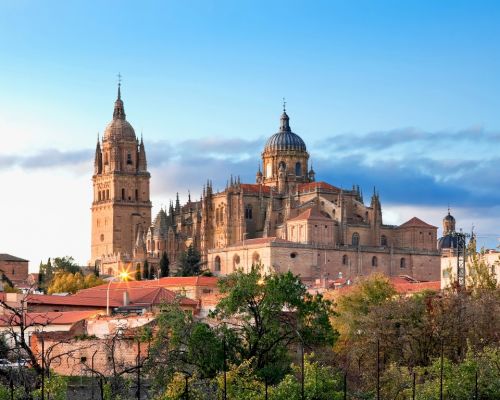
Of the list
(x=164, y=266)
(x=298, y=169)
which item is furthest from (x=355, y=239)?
(x=298, y=169)

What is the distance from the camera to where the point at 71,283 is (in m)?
96.4

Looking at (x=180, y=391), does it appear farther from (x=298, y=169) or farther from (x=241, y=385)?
(x=298, y=169)

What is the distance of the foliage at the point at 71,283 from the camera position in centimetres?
9394

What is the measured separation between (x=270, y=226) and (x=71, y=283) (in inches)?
741

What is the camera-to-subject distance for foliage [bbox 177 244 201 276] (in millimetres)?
101062

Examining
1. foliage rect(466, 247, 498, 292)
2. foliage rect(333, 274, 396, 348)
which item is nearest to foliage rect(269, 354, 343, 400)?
foliage rect(333, 274, 396, 348)

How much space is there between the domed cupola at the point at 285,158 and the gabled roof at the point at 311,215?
43.9ft

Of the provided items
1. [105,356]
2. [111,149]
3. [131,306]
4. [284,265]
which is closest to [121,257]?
[111,149]

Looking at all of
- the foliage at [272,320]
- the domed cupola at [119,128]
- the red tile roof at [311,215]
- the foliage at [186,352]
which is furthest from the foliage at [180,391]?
the domed cupola at [119,128]

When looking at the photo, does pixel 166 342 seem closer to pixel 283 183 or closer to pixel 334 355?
pixel 334 355

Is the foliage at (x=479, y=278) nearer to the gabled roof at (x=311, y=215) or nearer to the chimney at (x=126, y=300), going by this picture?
the chimney at (x=126, y=300)

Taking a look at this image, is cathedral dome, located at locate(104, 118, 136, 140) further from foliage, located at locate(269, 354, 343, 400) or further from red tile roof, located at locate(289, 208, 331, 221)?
foliage, located at locate(269, 354, 343, 400)

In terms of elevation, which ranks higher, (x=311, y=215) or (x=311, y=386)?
(x=311, y=215)

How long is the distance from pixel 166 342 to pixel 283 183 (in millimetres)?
78758
